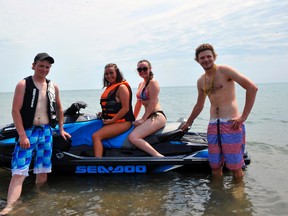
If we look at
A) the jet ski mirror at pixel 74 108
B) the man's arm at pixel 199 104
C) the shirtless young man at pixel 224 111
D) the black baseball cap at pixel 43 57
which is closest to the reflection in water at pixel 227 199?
the shirtless young man at pixel 224 111

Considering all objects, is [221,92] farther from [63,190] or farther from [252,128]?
[252,128]

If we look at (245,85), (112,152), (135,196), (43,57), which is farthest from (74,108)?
(245,85)

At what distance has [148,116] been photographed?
4973 mm

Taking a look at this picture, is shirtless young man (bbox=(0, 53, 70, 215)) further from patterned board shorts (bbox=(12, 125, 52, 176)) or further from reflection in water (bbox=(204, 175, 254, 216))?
reflection in water (bbox=(204, 175, 254, 216))

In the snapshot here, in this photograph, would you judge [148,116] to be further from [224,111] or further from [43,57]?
[43,57]

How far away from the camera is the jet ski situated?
15.3 feet

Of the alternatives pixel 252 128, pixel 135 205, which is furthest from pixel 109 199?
pixel 252 128

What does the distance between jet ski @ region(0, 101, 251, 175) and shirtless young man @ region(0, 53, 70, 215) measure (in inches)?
22.9

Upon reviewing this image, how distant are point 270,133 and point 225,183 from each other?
6588mm

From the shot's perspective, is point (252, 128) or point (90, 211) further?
point (252, 128)

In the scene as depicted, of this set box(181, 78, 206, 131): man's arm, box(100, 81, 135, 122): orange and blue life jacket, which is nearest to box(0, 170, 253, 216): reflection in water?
box(181, 78, 206, 131): man's arm

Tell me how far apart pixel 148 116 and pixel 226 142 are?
4.59 ft

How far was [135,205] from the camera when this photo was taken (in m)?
4.00

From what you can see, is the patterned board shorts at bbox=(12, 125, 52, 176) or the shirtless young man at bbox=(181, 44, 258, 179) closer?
the patterned board shorts at bbox=(12, 125, 52, 176)
